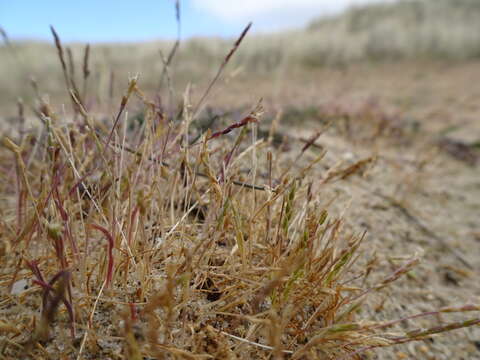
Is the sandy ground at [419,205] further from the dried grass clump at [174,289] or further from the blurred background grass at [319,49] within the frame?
the blurred background grass at [319,49]

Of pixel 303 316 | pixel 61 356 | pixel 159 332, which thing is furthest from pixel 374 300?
pixel 61 356

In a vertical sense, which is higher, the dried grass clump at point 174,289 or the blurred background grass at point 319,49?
the blurred background grass at point 319,49

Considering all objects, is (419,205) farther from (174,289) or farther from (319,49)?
(319,49)

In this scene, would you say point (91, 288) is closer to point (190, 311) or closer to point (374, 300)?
point (190, 311)

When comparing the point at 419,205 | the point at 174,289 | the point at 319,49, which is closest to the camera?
the point at 174,289

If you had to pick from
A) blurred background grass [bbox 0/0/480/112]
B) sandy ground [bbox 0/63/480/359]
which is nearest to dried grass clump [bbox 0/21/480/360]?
sandy ground [bbox 0/63/480/359]

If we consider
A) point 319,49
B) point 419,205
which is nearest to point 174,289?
point 419,205

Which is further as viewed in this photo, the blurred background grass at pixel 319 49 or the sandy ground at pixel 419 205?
the blurred background grass at pixel 319 49

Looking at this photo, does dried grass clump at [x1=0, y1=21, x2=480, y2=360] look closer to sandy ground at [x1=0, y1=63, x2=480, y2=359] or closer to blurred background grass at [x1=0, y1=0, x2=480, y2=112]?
sandy ground at [x1=0, y1=63, x2=480, y2=359]

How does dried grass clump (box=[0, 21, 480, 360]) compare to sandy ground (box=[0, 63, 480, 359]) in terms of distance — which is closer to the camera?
dried grass clump (box=[0, 21, 480, 360])

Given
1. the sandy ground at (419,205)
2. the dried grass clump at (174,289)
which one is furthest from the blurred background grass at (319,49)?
the dried grass clump at (174,289)

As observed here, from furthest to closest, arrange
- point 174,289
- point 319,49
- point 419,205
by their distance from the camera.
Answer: point 319,49 < point 419,205 < point 174,289

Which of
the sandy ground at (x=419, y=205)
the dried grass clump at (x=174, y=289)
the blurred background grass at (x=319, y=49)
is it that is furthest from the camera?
the blurred background grass at (x=319, y=49)
